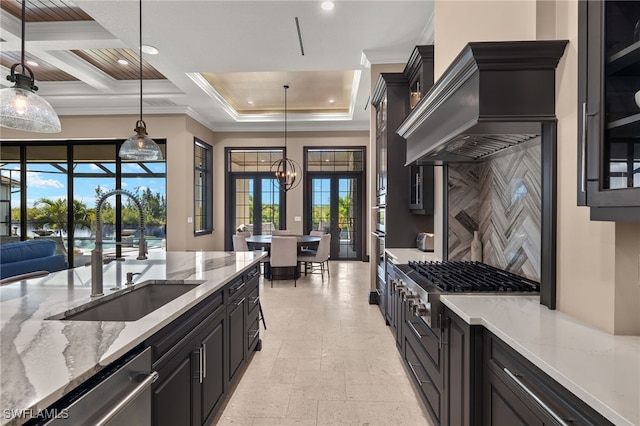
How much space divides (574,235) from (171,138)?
6.69 meters

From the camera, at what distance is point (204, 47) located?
4004 mm

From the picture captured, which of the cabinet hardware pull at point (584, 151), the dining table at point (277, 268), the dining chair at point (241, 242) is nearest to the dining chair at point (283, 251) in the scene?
the dining table at point (277, 268)

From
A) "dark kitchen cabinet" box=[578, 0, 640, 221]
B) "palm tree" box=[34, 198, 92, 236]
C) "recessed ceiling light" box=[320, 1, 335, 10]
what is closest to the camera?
"dark kitchen cabinet" box=[578, 0, 640, 221]

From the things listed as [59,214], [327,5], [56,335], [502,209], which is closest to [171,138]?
[59,214]

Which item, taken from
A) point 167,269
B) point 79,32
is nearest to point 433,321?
point 167,269

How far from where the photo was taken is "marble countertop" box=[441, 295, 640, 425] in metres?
0.75

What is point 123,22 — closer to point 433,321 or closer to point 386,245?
point 386,245

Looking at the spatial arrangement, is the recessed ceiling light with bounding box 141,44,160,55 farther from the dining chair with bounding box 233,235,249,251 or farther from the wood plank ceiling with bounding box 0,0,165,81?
the dining chair with bounding box 233,235,249,251

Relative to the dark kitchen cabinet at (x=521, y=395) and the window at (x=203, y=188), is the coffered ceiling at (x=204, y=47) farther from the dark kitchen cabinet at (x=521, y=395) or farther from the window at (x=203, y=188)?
the dark kitchen cabinet at (x=521, y=395)

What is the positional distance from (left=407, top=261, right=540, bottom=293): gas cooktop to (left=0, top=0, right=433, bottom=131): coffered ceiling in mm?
2678

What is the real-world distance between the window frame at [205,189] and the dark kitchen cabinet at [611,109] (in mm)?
6783

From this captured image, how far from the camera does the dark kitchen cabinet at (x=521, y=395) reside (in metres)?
0.85

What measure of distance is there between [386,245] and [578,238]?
247cm

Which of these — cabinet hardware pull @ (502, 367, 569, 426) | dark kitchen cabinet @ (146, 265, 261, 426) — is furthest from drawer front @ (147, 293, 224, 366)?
cabinet hardware pull @ (502, 367, 569, 426)
